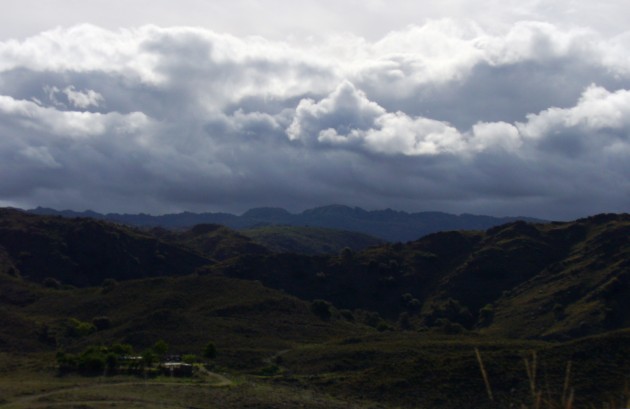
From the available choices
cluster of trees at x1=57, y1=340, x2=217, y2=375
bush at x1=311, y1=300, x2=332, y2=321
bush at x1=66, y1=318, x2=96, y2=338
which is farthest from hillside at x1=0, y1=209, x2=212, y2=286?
Answer: cluster of trees at x1=57, y1=340, x2=217, y2=375

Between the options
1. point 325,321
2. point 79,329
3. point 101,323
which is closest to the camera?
point 79,329

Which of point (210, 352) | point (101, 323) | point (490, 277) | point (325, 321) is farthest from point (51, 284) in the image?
point (490, 277)

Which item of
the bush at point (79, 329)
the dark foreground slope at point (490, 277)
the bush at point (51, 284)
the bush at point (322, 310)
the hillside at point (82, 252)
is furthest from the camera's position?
the hillside at point (82, 252)

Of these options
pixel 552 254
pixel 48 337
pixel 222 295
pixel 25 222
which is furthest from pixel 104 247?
pixel 552 254

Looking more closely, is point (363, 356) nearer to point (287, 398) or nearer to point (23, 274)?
point (287, 398)

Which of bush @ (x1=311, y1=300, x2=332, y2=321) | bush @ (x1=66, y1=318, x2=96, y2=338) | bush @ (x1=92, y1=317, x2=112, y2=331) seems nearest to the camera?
bush @ (x1=66, y1=318, x2=96, y2=338)

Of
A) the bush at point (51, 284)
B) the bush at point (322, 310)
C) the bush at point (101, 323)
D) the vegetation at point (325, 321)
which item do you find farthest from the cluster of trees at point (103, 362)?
the bush at point (51, 284)

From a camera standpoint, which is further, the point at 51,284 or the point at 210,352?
the point at 51,284

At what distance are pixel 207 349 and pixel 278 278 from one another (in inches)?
3411

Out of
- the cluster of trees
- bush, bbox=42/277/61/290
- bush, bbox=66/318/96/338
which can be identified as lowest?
bush, bbox=66/318/96/338

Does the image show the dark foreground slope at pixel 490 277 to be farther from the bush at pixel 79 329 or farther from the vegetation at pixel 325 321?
the bush at pixel 79 329

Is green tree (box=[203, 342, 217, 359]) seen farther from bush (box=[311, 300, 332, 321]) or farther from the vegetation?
bush (box=[311, 300, 332, 321])

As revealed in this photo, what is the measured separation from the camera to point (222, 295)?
118 m

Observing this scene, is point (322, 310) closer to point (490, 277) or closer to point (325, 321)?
point (325, 321)
